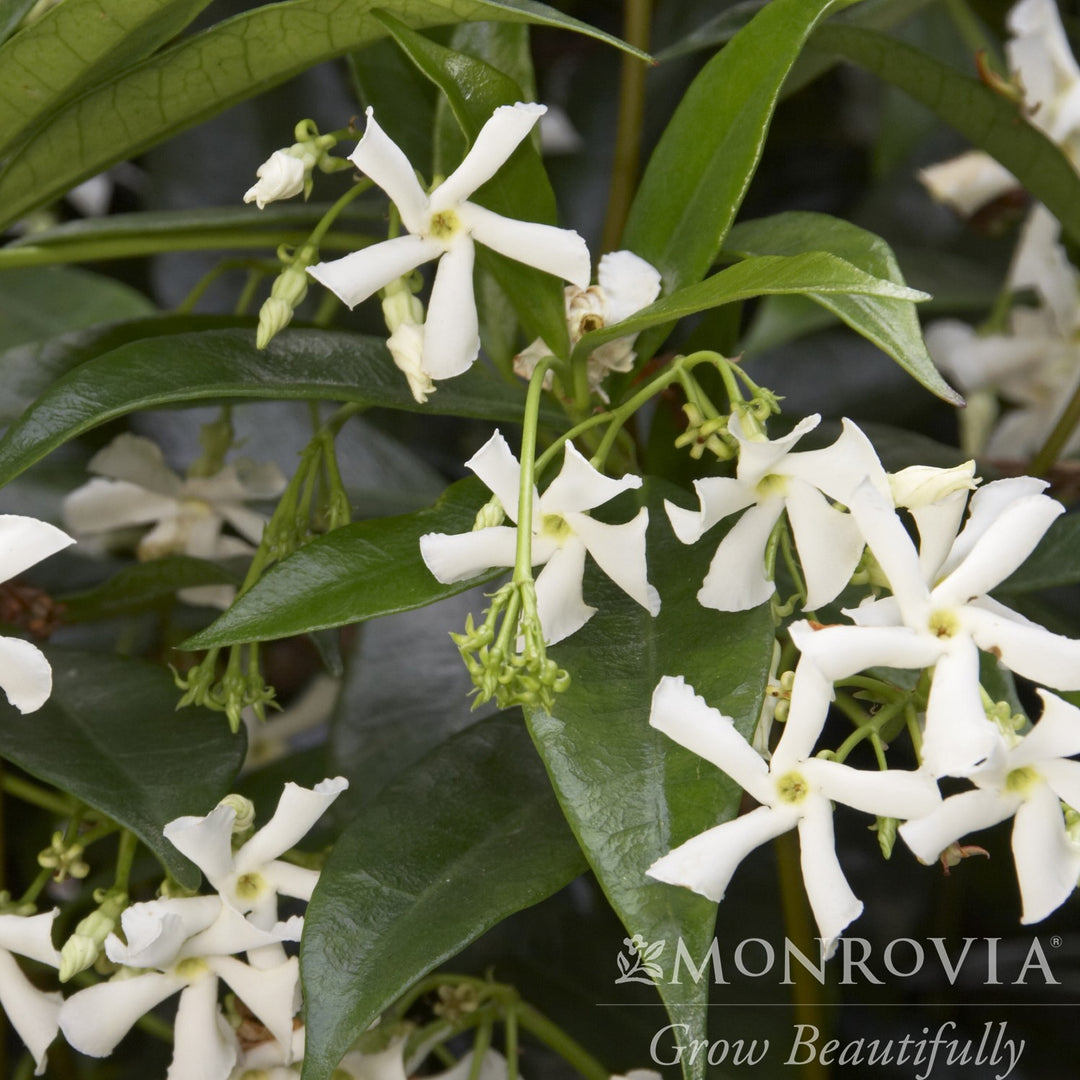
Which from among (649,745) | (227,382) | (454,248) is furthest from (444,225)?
(649,745)

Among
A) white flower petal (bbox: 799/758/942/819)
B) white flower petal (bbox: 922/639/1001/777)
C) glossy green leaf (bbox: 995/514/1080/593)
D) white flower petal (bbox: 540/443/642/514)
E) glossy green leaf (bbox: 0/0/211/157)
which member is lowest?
white flower petal (bbox: 799/758/942/819)

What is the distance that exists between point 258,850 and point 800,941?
34 centimetres

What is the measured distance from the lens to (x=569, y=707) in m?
0.49

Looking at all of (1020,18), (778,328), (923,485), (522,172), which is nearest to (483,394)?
(522,172)

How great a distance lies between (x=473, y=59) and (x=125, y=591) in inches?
16.0

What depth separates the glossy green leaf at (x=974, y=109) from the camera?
2.23 ft

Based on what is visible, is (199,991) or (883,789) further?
(199,991)

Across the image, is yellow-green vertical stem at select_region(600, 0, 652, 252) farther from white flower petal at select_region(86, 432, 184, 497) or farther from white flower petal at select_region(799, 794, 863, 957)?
white flower petal at select_region(799, 794, 863, 957)

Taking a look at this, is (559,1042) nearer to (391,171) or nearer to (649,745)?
(649,745)

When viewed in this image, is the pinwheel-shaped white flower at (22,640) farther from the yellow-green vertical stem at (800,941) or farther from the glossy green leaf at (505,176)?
the yellow-green vertical stem at (800,941)

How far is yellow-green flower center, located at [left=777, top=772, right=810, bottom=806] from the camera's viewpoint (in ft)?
1.61

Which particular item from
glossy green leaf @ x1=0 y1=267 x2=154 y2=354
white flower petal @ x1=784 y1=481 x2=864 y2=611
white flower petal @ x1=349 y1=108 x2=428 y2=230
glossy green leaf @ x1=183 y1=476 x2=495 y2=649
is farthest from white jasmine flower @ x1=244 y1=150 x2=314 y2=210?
glossy green leaf @ x1=0 y1=267 x2=154 y2=354

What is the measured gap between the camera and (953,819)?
479mm

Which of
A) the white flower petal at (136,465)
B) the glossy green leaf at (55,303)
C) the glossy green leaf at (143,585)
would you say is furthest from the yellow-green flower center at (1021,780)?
the glossy green leaf at (55,303)
